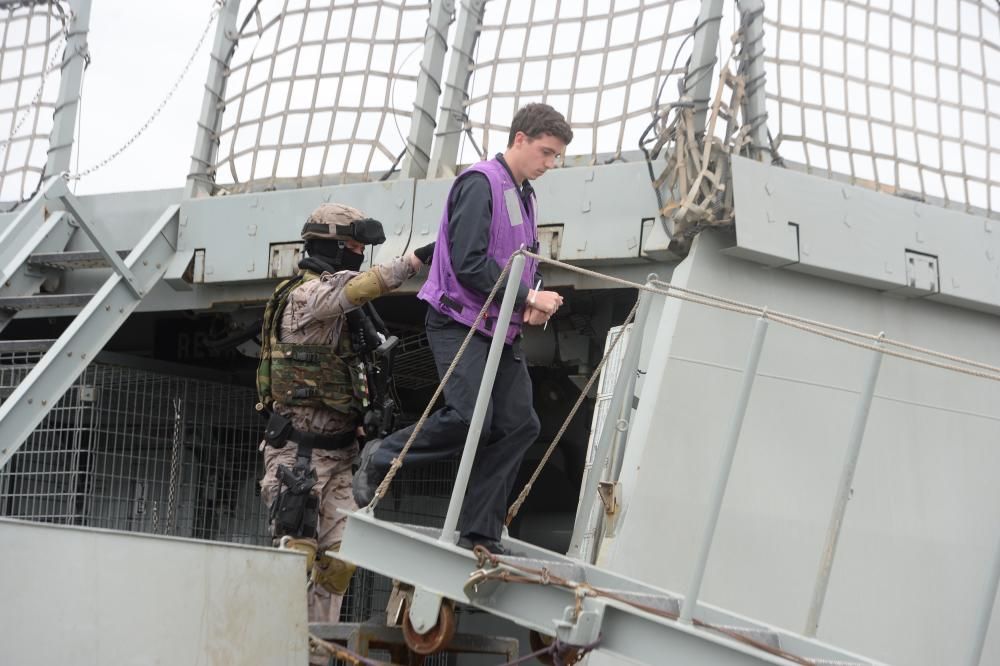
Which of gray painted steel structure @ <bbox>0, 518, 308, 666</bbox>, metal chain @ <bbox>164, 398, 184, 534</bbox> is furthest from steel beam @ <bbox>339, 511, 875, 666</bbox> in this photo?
metal chain @ <bbox>164, 398, 184, 534</bbox>

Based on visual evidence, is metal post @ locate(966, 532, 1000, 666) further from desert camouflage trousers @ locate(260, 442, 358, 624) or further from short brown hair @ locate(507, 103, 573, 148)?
desert camouflage trousers @ locate(260, 442, 358, 624)

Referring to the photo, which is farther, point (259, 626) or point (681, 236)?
point (681, 236)

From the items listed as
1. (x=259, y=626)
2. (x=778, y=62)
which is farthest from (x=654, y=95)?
(x=259, y=626)

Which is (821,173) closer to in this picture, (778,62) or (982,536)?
(778,62)

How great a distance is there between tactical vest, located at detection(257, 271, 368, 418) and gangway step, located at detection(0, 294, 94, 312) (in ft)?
6.89

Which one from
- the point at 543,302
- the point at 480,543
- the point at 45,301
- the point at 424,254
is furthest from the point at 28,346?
the point at 543,302

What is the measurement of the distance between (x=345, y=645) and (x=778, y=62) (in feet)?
11.9

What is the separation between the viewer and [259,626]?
4.75 metres

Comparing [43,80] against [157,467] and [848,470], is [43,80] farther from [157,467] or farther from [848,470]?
[848,470]

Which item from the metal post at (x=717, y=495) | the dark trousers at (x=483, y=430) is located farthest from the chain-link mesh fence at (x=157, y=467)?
the metal post at (x=717, y=495)

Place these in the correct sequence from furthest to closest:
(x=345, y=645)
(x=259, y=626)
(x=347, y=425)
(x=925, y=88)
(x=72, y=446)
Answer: (x=72, y=446)
(x=925, y=88)
(x=347, y=425)
(x=345, y=645)
(x=259, y=626)

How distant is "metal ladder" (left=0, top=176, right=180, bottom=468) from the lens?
7082 mm

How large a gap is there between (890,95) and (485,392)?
150 inches

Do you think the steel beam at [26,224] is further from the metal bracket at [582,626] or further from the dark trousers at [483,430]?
the metal bracket at [582,626]
